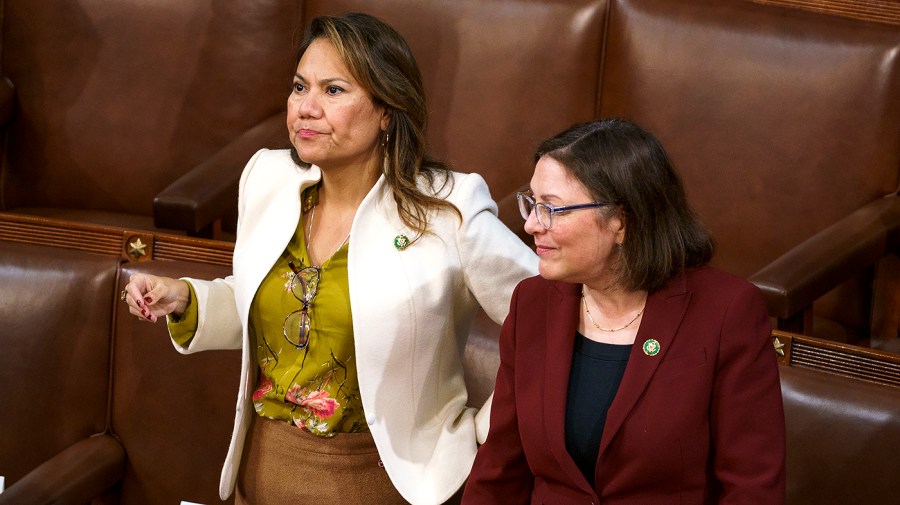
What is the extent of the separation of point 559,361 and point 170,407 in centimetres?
82

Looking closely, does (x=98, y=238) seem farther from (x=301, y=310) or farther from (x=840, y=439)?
(x=840, y=439)

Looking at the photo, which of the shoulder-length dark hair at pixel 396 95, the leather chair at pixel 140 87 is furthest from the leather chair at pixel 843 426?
the leather chair at pixel 140 87

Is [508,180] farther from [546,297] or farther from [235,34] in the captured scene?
[546,297]

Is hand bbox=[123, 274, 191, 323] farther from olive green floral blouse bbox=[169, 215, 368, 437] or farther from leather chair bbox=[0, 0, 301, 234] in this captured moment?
leather chair bbox=[0, 0, 301, 234]

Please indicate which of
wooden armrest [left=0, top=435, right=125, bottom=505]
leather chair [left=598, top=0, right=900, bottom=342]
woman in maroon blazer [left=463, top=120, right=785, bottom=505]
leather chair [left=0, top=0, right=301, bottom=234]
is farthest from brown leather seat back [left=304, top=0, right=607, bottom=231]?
woman in maroon blazer [left=463, top=120, right=785, bottom=505]

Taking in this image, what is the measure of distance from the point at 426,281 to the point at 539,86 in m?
0.95

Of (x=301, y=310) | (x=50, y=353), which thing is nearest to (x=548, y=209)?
(x=301, y=310)

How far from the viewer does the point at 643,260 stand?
1281 millimetres

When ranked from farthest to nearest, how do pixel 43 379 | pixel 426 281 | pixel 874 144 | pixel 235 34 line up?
pixel 235 34, pixel 874 144, pixel 43 379, pixel 426 281

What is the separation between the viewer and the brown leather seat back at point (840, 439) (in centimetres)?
152

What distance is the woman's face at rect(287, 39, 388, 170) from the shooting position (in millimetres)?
1486

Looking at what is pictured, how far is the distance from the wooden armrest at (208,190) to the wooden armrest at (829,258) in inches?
37.4

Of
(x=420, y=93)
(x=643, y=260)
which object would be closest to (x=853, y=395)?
(x=643, y=260)

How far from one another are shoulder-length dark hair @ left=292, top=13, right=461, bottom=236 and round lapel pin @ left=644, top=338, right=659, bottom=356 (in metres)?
0.34
